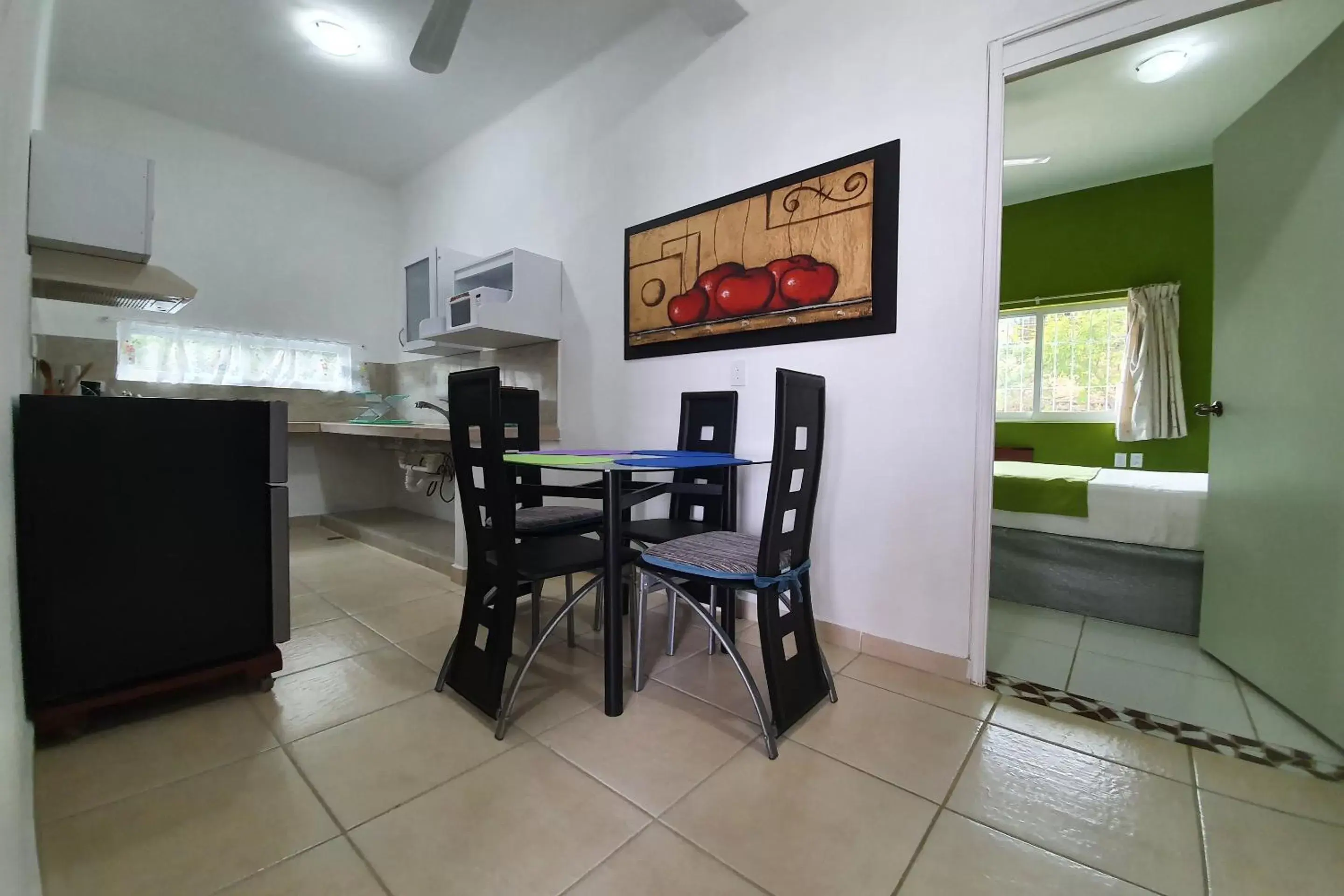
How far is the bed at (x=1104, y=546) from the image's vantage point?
7.25 ft

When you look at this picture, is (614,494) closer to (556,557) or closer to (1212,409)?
(556,557)

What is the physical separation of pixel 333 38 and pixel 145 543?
2.65 metres

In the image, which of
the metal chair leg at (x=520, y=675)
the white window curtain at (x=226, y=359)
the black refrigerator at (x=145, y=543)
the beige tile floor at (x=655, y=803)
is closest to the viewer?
the beige tile floor at (x=655, y=803)

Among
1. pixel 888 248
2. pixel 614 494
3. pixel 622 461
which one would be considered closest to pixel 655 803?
pixel 614 494

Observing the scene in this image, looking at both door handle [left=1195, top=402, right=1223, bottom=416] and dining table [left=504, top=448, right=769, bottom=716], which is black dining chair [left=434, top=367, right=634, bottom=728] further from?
door handle [left=1195, top=402, right=1223, bottom=416]

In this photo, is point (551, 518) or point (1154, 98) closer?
point (551, 518)

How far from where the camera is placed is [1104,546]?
2.36 metres

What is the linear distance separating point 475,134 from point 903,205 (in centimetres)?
313

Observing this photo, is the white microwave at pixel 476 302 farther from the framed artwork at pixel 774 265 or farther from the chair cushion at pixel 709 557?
the chair cushion at pixel 709 557

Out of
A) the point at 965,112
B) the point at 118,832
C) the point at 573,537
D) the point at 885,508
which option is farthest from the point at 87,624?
the point at 965,112

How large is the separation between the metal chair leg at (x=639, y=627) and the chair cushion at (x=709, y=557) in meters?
0.15

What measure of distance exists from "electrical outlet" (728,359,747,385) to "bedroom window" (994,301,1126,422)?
3024 millimetres

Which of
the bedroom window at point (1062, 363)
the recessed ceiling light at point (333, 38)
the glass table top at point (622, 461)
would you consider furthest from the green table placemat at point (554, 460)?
the bedroom window at point (1062, 363)

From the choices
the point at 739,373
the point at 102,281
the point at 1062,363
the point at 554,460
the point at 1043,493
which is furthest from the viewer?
the point at 1062,363
